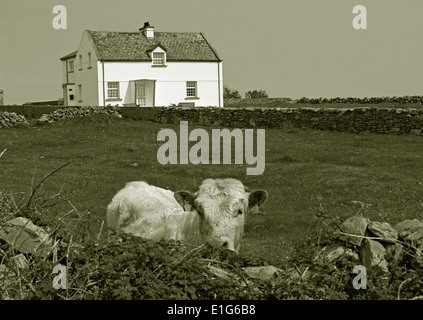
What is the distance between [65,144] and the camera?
25.8 meters

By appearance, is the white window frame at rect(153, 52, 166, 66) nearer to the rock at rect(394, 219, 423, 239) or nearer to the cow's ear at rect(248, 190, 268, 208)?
the cow's ear at rect(248, 190, 268, 208)

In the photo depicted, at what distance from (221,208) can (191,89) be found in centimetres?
5104

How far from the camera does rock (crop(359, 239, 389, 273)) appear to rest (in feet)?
21.3

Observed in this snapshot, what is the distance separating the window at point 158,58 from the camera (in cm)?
5628

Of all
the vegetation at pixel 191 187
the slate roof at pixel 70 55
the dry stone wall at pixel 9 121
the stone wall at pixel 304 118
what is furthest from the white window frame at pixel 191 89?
the dry stone wall at pixel 9 121

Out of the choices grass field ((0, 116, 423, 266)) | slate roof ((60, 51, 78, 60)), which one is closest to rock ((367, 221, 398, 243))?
grass field ((0, 116, 423, 266))

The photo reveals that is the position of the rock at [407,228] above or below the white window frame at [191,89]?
below

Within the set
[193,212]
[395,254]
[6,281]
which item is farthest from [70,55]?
[6,281]

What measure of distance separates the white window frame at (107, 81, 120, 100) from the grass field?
25651 millimetres

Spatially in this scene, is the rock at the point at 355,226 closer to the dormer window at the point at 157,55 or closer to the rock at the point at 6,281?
the rock at the point at 6,281

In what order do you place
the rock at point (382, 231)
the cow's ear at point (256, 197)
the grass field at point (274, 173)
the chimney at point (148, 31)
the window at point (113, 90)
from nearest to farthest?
the rock at point (382, 231) < the cow's ear at point (256, 197) < the grass field at point (274, 173) < the window at point (113, 90) < the chimney at point (148, 31)

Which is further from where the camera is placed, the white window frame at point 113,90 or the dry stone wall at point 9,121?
the white window frame at point 113,90
